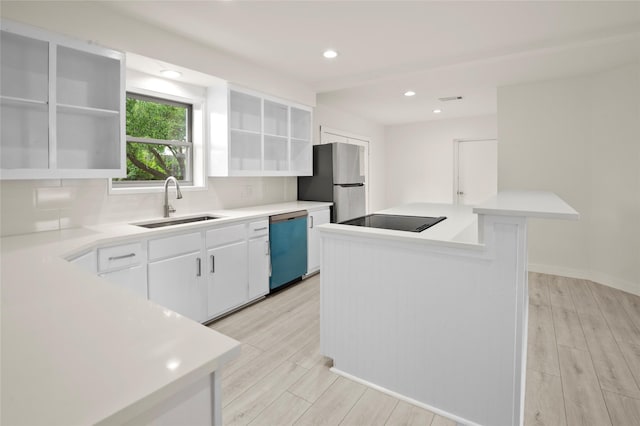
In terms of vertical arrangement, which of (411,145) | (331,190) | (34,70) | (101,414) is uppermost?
(411,145)

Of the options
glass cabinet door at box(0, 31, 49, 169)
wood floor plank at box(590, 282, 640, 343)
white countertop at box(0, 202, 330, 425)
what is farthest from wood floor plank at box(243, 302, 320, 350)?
wood floor plank at box(590, 282, 640, 343)

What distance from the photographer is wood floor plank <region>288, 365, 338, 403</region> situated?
6.38ft

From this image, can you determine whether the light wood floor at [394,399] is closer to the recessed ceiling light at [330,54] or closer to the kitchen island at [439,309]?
the kitchen island at [439,309]

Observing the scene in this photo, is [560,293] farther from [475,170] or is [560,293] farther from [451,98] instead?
[475,170]

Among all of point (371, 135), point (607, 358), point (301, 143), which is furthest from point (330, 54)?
point (371, 135)

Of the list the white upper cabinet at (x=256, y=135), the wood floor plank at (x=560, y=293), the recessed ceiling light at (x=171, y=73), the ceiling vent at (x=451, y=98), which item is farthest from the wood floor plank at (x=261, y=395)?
the ceiling vent at (x=451, y=98)

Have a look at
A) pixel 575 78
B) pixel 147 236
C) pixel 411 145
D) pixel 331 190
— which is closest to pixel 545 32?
pixel 575 78

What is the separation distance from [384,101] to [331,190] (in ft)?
5.94

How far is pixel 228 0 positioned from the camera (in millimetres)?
2291

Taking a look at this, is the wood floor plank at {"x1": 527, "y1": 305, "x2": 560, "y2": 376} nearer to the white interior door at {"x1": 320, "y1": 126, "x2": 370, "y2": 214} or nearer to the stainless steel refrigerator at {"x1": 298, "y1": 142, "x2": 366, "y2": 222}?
the stainless steel refrigerator at {"x1": 298, "y1": 142, "x2": 366, "y2": 222}

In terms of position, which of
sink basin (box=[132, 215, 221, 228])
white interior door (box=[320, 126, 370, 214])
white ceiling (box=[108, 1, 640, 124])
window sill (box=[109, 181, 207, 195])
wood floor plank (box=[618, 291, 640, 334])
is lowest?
wood floor plank (box=[618, 291, 640, 334])

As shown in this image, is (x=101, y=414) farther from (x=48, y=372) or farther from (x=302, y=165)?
(x=302, y=165)

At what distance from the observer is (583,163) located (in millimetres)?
4012

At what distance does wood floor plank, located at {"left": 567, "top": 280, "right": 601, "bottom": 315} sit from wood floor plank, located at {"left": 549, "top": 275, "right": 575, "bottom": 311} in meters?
0.04
